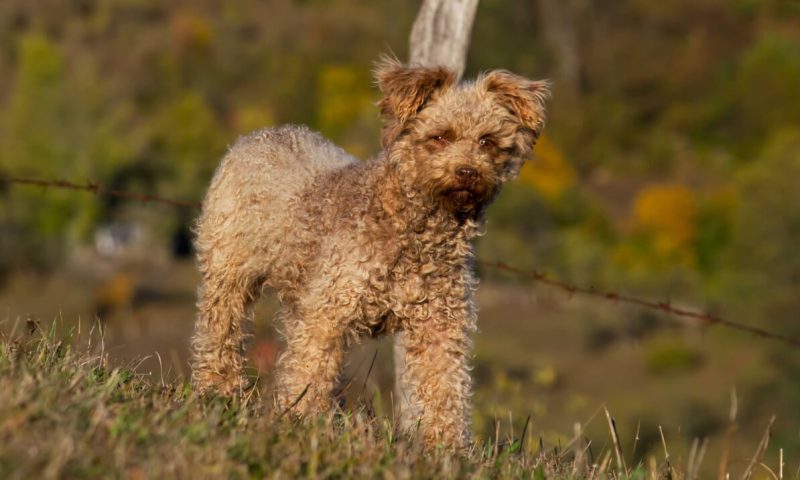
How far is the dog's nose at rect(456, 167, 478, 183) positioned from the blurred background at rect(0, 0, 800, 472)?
94.4 ft

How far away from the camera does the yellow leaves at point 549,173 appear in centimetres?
8594

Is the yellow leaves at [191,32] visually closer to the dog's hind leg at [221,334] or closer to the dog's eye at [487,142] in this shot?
the dog's hind leg at [221,334]

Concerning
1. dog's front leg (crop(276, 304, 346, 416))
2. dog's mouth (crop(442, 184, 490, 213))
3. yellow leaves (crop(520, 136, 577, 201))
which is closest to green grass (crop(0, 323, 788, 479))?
dog's front leg (crop(276, 304, 346, 416))

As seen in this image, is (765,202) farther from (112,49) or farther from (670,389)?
(112,49)

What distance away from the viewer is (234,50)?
113812mm

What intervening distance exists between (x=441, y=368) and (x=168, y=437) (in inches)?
93.3

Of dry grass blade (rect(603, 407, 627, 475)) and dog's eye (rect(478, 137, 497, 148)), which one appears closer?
dry grass blade (rect(603, 407, 627, 475))

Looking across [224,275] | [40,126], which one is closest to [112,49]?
[40,126]

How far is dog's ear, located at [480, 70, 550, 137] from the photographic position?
7.34 meters

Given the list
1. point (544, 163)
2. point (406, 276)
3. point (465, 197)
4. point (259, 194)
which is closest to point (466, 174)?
point (465, 197)

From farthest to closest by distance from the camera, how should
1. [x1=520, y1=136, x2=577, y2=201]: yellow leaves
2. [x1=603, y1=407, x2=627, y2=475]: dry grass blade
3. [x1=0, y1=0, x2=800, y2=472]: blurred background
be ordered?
A: [x1=520, y1=136, x2=577, y2=201]: yellow leaves < [x1=0, y1=0, x2=800, y2=472]: blurred background < [x1=603, y1=407, x2=627, y2=475]: dry grass blade

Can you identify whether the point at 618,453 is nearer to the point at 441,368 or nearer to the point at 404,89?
the point at 441,368

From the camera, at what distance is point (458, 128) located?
7086 mm

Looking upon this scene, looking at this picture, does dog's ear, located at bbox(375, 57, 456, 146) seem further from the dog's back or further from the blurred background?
the blurred background
